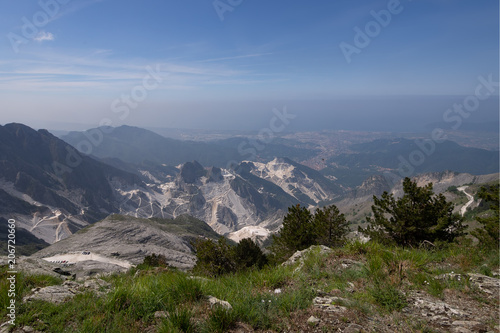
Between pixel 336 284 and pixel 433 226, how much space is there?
16691 mm

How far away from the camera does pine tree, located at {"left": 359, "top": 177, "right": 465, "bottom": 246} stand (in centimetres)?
1738

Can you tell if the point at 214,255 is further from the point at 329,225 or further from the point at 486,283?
the point at 486,283

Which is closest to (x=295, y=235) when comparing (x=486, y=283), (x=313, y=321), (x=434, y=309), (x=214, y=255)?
(x=214, y=255)

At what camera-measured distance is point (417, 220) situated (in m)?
17.8

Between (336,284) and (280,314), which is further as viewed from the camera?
(336,284)

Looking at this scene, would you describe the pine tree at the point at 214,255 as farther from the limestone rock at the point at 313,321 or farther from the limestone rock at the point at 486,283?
the limestone rock at the point at 313,321

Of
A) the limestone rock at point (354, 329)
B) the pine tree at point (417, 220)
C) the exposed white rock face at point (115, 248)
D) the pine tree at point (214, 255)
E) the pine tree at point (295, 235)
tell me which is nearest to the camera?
the limestone rock at point (354, 329)

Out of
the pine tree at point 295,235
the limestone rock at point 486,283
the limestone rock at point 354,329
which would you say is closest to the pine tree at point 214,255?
the pine tree at point 295,235

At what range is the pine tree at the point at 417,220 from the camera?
17375 millimetres

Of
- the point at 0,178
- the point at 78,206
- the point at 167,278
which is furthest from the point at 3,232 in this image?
the point at 167,278

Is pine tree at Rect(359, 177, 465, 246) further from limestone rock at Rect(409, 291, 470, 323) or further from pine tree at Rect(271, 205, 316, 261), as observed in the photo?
limestone rock at Rect(409, 291, 470, 323)

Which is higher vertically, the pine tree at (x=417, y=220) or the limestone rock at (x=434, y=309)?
the limestone rock at (x=434, y=309)

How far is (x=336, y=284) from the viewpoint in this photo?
16.9ft

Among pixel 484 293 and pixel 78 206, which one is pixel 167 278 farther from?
pixel 78 206
